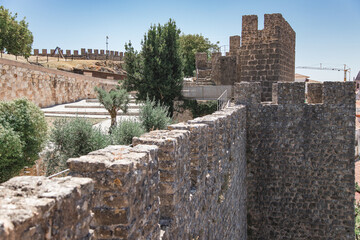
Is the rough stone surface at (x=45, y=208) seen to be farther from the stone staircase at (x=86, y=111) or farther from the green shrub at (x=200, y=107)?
the stone staircase at (x=86, y=111)

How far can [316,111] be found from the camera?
10344mm

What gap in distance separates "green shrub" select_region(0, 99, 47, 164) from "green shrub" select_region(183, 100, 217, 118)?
30.6 ft

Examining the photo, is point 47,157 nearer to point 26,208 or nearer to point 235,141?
point 235,141

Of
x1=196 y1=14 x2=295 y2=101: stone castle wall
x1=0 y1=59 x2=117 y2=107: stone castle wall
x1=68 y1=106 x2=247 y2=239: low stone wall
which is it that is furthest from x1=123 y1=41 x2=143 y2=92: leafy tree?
x1=68 y1=106 x2=247 y2=239: low stone wall

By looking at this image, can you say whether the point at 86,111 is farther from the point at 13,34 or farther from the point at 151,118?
the point at 13,34

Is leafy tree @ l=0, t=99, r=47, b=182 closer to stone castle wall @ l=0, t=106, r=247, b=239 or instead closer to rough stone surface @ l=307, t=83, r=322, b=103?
stone castle wall @ l=0, t=106, r=247, b=239

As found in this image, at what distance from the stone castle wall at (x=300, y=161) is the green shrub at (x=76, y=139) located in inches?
193

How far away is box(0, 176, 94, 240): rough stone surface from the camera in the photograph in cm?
140

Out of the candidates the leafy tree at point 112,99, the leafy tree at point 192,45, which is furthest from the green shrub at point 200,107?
the leafy tree at point 192,45

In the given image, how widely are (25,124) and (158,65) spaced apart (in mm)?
9306

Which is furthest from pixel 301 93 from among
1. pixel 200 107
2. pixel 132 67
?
pixel 132 67

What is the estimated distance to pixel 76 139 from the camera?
10805mm

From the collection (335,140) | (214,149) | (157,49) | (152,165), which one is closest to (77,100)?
(157,49)

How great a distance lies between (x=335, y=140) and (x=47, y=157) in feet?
29.6
